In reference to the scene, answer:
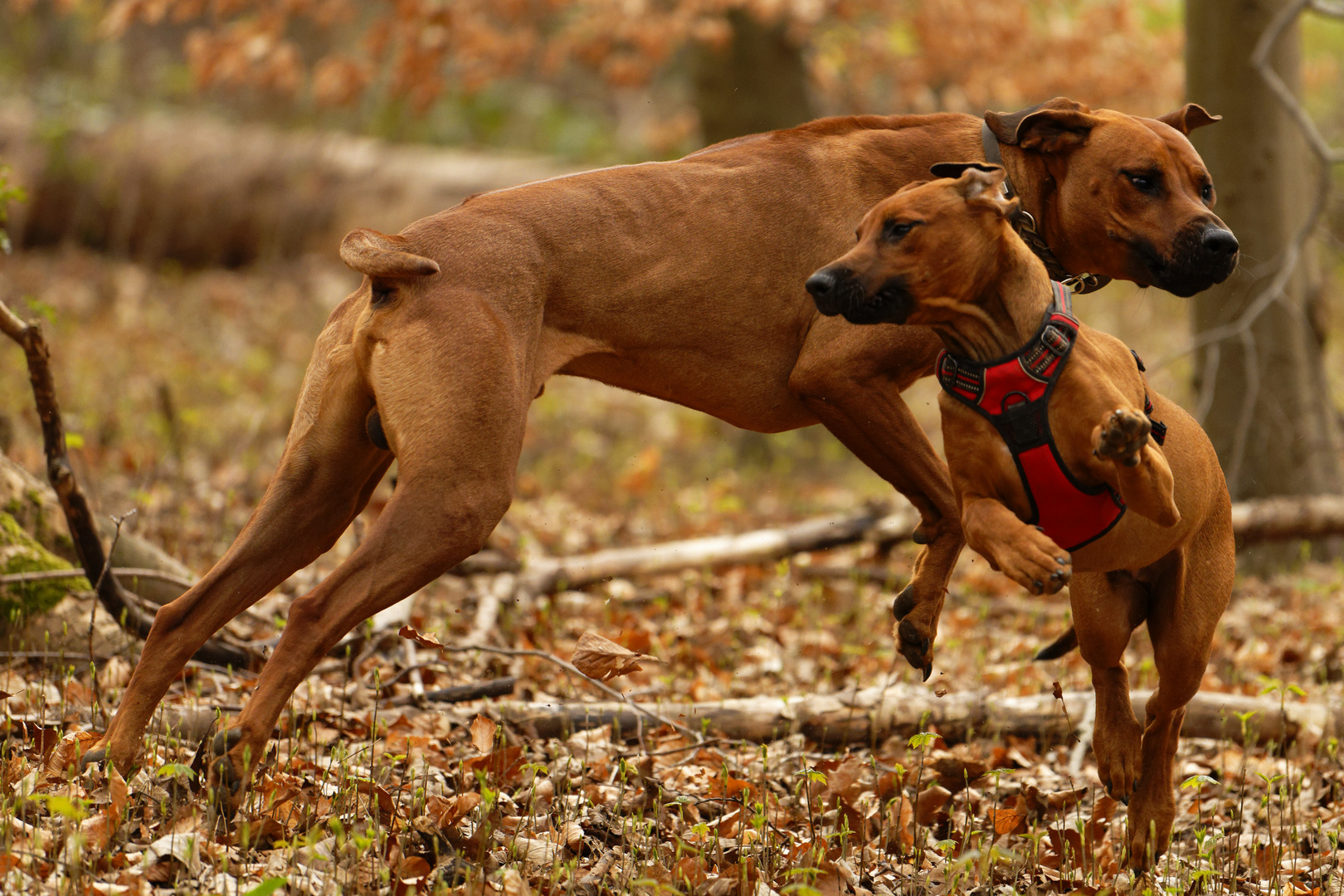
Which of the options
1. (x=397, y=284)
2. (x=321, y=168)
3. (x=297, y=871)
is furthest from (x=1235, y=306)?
(x=321, y=168)

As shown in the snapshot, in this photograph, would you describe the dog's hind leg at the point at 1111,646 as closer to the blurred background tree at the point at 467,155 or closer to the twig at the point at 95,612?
the twig at the point at 95,612

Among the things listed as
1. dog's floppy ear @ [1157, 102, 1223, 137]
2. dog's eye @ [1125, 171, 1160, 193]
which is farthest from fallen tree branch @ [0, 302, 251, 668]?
dog's floppy ear @ [1157, 102, 1223, 137]

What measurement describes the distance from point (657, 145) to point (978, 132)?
1338 centimetres

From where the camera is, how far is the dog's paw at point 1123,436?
3.04 m

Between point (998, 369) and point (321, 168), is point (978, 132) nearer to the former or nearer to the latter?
point (998, 369)

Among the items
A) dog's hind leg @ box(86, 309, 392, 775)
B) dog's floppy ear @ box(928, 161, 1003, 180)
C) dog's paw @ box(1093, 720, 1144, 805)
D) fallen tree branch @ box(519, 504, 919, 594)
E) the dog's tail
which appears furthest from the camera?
fallen tree branch @ box(519, 504, 919, 594)

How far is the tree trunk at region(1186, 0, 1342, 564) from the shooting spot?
7539mm

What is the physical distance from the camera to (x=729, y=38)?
1173 cm

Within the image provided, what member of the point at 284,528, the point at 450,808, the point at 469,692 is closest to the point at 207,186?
the point at 469,692

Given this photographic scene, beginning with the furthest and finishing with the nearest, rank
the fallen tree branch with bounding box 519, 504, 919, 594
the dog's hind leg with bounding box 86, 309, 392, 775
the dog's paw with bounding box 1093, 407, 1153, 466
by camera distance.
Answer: the fallen tree branch with bounding box 519, 504, 919, 594
the dog's hind leg with bounding box 86, 309, 392, 775
the dog's paw with bounding box 1093, 407, 1153, 466

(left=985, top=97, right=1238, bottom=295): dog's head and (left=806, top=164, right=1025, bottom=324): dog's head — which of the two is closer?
(left=806, top=164, right=1025, bottom=324): dog's head

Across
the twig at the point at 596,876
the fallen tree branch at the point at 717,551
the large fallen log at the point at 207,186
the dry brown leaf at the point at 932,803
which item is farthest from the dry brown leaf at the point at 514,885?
the large fallen log at the point at 207,186

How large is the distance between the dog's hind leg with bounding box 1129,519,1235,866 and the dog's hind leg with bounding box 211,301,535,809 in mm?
2243

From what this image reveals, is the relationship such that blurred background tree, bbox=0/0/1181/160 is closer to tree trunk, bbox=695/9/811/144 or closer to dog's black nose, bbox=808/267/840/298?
tree trunk, bbox=695/9/811/144
